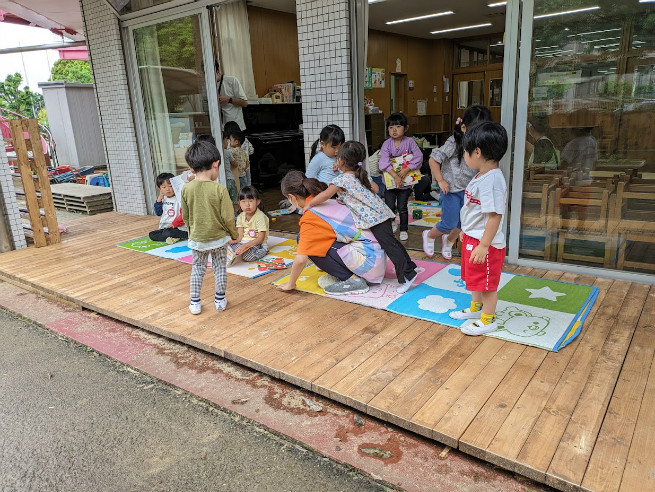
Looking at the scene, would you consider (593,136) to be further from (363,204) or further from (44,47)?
(44,47)

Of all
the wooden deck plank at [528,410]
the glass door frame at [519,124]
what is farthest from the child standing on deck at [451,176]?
the wooden deck plank at [528,410]

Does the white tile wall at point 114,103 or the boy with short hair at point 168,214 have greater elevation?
the white tile wall at point 114,103

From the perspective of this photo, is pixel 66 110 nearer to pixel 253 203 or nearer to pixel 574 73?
pixel 253 203

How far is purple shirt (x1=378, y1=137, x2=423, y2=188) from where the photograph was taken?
4.59 meters

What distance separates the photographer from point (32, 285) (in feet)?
13.6

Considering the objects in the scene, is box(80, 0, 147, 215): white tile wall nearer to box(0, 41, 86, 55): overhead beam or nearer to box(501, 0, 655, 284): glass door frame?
box(501, 0, 655, 284): glass door frame

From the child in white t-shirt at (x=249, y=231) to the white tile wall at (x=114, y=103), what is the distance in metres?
2.83

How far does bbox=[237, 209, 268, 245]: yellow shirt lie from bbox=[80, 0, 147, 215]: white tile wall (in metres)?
2.80

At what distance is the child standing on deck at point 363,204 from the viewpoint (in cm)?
328

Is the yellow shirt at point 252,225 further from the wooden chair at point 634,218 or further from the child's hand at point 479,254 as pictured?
the wooden chair at point 634,218

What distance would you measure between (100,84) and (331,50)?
150 inches

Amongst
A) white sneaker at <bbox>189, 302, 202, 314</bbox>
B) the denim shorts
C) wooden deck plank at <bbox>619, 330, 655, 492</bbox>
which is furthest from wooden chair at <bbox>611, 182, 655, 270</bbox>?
white sneaker at <bbox>189, 302, 202, 314</bbox>

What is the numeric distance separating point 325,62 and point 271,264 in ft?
6.27

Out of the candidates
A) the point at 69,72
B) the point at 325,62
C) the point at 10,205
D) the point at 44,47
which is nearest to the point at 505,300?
the point at 325,62
